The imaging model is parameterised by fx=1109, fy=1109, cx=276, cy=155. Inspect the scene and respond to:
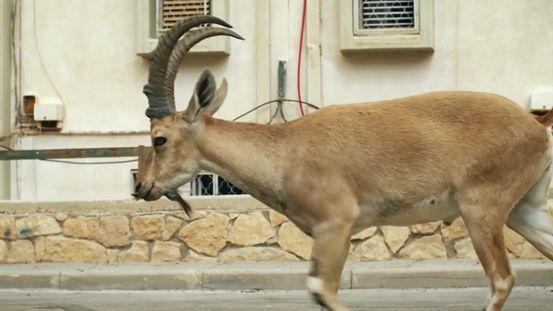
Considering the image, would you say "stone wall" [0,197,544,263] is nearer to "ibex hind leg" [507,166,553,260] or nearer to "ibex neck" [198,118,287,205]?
"ibex hind leg" [507,166,553,260]

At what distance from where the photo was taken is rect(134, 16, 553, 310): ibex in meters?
7.90

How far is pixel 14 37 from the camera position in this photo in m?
14.0

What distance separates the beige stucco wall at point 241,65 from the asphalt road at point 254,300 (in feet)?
A: 8.48

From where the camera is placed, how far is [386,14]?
13398 mm

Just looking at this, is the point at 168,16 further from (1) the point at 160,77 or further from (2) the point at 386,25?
(1) the point at 160,77

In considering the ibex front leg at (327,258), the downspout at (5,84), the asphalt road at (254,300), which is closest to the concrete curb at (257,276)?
the asphalt road at (254,300)

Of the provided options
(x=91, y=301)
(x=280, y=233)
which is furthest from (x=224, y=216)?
(x=91, y=301)

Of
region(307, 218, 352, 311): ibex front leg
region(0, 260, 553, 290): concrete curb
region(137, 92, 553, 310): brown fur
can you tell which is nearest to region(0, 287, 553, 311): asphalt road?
region(0, 260, 553, 290): concrete curb

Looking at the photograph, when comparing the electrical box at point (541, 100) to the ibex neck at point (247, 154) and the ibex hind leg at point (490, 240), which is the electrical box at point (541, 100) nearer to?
the ibex hind leg at point (490, 240)

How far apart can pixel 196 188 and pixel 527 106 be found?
13.6ft

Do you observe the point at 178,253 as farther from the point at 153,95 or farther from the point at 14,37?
the point at 153,95

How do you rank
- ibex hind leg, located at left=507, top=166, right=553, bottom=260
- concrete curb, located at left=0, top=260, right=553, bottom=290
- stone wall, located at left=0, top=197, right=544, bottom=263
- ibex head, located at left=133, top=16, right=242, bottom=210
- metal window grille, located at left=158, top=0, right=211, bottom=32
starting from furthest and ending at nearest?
metal window grille, located at left=158, top=0, right=211, bottom=32
stone wall, located at left=0, top=197, right=544, bottom=263
concrete curb, located at left=0, top=260, right=553, bottom=290
ibex hind leg, located at left=507, top=166, right=553, bottom=260
ibex head, located at left=133, top=16, right=242, bottom=210

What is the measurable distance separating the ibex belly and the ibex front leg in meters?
0.25

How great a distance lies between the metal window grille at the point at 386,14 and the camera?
13.4m
